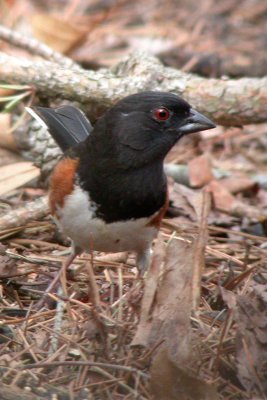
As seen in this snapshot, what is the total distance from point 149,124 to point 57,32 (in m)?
2.72

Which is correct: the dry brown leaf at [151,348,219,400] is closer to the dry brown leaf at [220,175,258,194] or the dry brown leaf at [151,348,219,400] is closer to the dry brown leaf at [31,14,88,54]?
the dry brown leaf at [220,175,258,194]

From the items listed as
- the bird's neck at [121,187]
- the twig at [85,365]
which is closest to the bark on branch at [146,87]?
the bird's neck at [121,187]

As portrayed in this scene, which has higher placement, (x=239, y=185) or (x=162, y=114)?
(x=162, y=114)

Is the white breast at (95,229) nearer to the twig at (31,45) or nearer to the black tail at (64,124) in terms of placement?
the black tail at (64,124)

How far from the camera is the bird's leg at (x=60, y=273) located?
3459 mm

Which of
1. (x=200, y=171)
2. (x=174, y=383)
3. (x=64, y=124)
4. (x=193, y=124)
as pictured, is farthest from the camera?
(x=200, y=171)

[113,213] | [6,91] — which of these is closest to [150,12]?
[6,91]

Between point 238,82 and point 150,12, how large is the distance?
350cm

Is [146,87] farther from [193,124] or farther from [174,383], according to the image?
[174,383]

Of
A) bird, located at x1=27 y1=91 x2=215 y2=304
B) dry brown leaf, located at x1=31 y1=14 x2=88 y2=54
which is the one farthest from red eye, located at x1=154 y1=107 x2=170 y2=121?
dry brown leaf, located at x1=31 y1=14 x2=88 y2=54

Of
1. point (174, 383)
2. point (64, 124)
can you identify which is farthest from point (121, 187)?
point (174, 383)

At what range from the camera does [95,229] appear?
354cm

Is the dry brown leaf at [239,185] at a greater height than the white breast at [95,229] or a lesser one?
lesser

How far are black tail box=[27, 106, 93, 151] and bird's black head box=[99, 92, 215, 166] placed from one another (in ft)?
2.03
